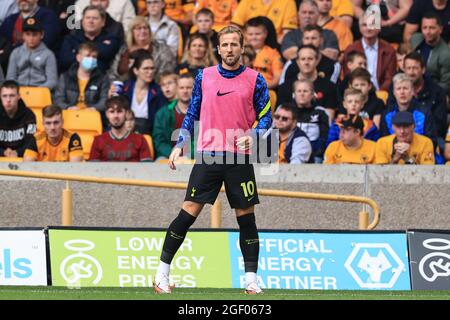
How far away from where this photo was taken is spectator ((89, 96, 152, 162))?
14477 mm

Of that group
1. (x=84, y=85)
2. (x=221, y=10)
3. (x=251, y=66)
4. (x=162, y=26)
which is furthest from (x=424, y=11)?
(x=84, y=85)

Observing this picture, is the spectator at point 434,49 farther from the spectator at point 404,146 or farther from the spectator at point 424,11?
the spectator at point 404,146

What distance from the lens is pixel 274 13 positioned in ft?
55.0

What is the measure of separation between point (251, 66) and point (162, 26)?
176 cm

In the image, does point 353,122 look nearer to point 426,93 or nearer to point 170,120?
point 426,93

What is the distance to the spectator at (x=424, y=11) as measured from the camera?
1648cm

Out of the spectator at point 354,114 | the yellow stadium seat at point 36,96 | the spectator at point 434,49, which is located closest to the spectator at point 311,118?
the spectator at point 354,114

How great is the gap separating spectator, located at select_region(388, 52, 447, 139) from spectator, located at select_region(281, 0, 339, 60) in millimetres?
1315

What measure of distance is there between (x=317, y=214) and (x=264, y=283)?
7.55 feet

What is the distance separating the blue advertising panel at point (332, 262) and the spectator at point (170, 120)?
334 cm

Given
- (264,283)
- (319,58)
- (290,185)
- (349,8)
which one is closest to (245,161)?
(264,283)

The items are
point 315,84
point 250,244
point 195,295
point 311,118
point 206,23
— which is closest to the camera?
point 195,295

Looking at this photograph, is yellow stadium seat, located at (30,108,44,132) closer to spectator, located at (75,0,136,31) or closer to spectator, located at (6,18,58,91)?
spectator, located at (6,18,58,91)

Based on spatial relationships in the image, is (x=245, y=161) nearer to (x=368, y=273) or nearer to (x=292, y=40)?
(x=368, y=273)
